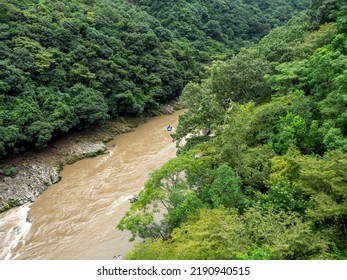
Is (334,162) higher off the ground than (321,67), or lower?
lower

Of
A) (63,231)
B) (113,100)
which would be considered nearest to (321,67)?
(63,231)

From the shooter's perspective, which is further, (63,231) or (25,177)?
(25,177)

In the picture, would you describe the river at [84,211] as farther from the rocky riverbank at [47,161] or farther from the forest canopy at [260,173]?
the forest canopy at [260,173]

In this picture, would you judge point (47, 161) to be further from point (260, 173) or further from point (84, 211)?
point (260, 173)

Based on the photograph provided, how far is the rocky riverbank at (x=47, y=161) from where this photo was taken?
2403cm

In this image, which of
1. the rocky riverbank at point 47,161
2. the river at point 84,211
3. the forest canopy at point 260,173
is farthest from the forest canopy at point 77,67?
the forest canopy at point 260,173

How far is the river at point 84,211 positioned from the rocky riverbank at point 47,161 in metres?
0.73

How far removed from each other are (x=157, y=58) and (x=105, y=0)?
16.5 meters

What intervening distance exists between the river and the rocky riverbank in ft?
2.38

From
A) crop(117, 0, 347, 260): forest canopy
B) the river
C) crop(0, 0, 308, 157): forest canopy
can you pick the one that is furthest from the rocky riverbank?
crop(117, 0, 347, 260): forest canopy

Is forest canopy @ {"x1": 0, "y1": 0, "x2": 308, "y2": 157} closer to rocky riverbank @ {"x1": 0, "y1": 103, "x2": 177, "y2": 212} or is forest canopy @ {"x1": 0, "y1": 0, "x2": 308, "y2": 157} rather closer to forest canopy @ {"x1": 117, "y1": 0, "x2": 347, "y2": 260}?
rocky riverbank @ {"x1": 0, "y1": 103, "x2": 177, "y2": 212}

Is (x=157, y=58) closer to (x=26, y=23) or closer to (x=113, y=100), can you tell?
(x=113, y=100)

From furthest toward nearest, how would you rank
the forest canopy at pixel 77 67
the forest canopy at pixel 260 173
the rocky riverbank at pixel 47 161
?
1. the forest canopy at pixel 77 67
2. the rocky riverbank at pixel 47 161
3. the forest canopy at pixel 260 173

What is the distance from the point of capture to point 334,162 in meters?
11.2
